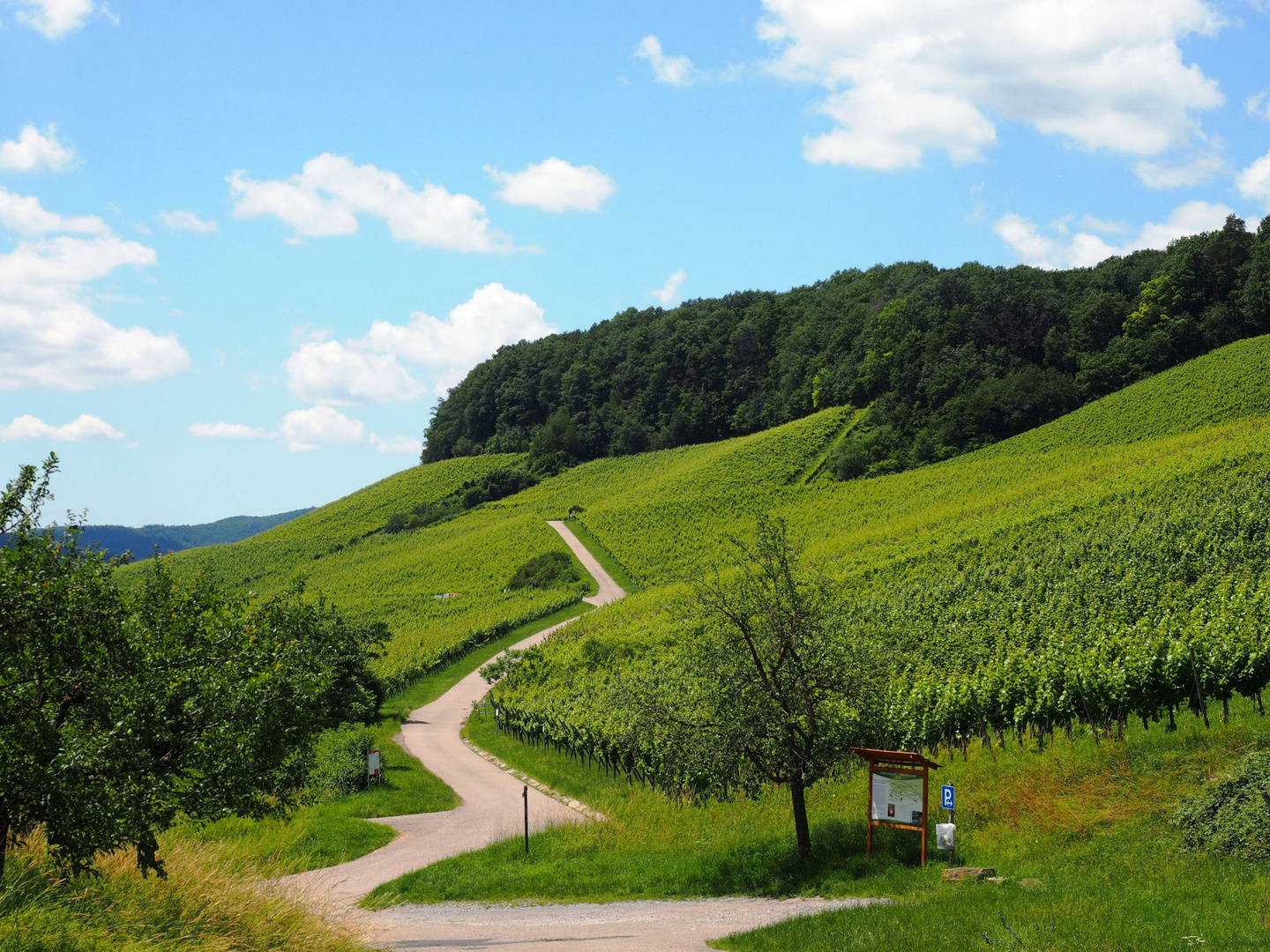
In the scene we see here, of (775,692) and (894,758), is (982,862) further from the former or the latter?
(775,692)

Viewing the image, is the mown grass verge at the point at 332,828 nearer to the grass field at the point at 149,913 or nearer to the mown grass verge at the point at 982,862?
the grass field at the point at 149,913

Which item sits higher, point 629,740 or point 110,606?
point 110,606

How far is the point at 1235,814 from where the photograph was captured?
39.1 ft

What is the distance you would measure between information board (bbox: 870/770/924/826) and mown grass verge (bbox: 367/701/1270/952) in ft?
2.26

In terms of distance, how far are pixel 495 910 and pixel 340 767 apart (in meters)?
12.2

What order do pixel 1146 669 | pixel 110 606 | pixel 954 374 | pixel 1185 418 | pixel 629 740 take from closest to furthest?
1. pixel 110 606
2. pixel 1146 669
3. pixel 629 740
4. pixel 1185 418
5. pixel 954 374

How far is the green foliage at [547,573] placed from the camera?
217ft

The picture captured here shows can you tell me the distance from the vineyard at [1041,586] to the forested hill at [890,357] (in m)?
7.13

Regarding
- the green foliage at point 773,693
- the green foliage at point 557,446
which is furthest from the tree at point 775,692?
the green foliage at point 557,446

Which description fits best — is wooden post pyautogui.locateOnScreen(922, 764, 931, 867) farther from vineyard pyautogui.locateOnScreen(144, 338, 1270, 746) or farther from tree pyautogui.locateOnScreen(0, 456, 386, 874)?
tree pyautogui.locateOnScreen(0, 456, 386, 874)

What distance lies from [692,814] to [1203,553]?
68.3 ft

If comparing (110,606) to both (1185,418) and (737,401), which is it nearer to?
(1185,418)

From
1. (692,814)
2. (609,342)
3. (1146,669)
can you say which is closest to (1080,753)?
(1146,669)

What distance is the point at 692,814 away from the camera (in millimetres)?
19500
